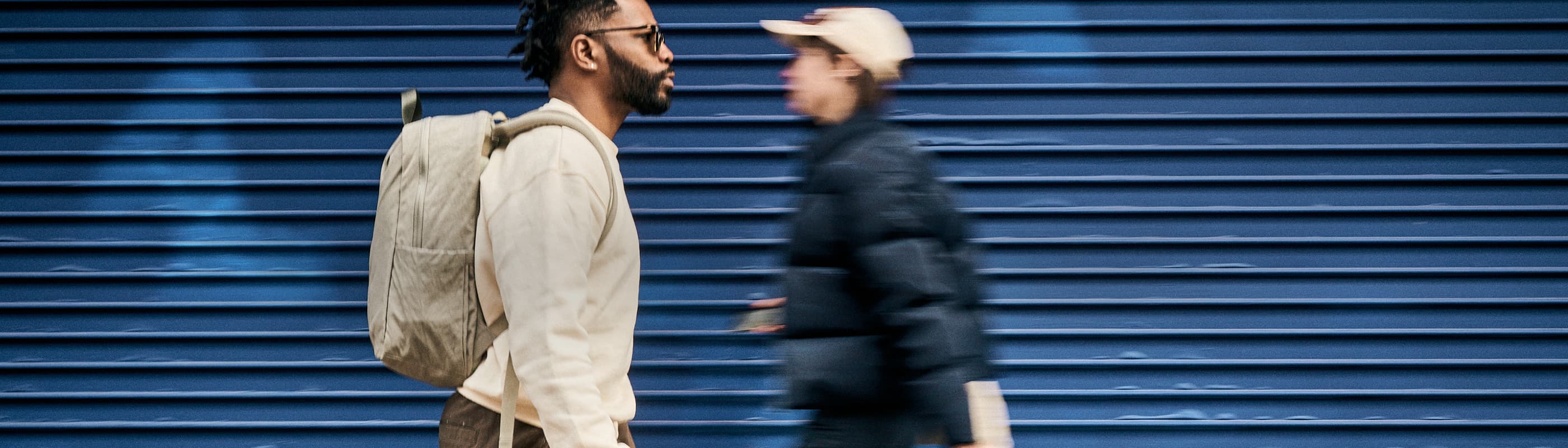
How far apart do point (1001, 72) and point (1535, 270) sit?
72.2 inches

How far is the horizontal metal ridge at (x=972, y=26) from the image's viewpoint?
11.4 feet

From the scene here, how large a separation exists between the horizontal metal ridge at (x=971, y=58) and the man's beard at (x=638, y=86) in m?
1.36

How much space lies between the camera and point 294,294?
11.7ft

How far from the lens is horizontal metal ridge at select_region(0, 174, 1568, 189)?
345cm

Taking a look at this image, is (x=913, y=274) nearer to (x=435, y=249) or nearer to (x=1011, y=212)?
(x=435, y=249)

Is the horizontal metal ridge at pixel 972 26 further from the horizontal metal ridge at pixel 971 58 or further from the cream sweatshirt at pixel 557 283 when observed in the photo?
the cream sweatshirt at pixel 557 283

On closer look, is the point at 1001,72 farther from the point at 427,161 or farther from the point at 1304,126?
the point at 427,161

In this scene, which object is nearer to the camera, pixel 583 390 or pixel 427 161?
pixel 583 390

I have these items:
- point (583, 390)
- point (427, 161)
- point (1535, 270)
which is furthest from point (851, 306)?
point (1535, 270)

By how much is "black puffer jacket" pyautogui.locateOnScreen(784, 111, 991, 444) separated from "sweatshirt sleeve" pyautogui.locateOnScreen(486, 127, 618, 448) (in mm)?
410

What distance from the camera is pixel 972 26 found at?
353 cm

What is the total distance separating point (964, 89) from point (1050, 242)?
58cm

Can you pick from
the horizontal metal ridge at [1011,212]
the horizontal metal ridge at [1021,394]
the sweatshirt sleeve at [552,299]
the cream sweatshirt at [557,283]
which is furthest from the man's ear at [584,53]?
the horizontal metal ridge at [1021,394]

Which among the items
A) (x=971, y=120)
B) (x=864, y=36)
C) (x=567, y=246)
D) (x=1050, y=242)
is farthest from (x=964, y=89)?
(x=567, y=246)
